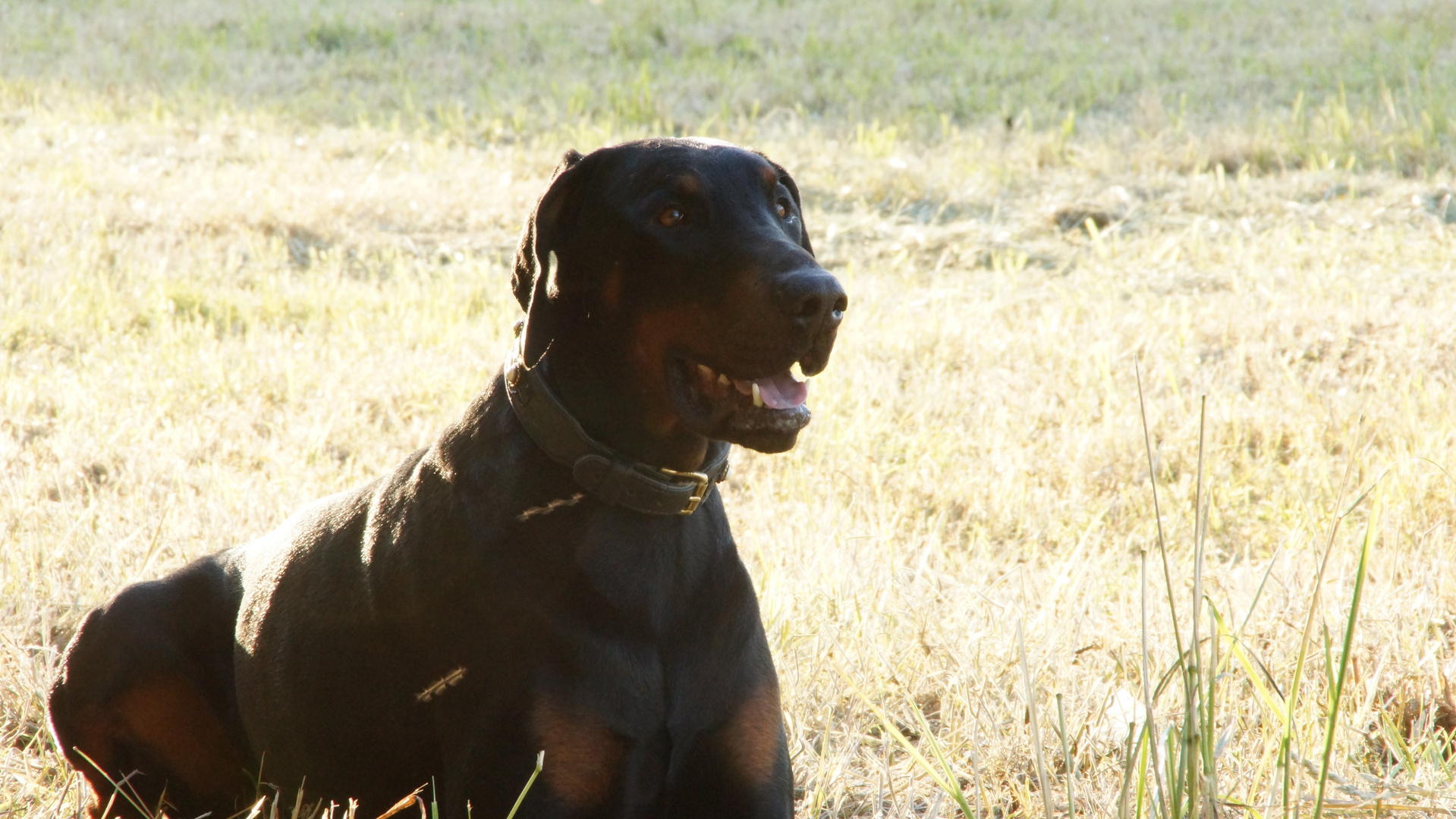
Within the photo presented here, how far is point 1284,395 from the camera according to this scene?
4867 mm

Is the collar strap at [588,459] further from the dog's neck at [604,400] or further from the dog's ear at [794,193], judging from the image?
the dog's ear at [794,193]

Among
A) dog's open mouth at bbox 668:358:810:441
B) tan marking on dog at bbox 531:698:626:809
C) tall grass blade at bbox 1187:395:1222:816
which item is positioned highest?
dog's open mouth at bbox 668:358:810:441

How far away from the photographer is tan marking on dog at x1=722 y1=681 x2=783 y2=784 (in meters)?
2.20

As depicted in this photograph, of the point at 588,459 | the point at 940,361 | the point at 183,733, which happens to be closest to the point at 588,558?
the point at 588,459

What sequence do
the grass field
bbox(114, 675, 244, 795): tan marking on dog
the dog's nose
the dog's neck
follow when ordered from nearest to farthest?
the dog's nose → the dog's neck → bbox(114, 675, 244, 795): tan marking on dog → the grass field

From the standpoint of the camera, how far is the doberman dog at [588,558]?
6.95 ft

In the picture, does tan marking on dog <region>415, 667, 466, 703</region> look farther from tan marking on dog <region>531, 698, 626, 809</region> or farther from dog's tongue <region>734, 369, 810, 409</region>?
dog's tongue <region>734, 369, 810, 409</region>

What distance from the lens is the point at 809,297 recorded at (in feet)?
7.02

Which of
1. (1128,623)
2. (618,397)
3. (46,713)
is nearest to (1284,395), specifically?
(1128,623)

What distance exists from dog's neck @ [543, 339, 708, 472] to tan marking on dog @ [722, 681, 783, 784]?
1.51 ft

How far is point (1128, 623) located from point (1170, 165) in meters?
6.00

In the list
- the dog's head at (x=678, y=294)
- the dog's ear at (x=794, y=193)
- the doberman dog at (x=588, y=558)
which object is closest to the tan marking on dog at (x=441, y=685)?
the doberman dog at (x=588, y=558)

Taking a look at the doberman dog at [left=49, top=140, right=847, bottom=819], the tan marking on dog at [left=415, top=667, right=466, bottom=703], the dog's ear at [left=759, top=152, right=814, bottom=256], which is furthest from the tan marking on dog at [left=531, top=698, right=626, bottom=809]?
the dog's ear at [left=759, top=152, right=814, bottom=256]

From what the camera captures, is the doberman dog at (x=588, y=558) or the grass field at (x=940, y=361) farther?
the grass field at (x=940, y=361)
